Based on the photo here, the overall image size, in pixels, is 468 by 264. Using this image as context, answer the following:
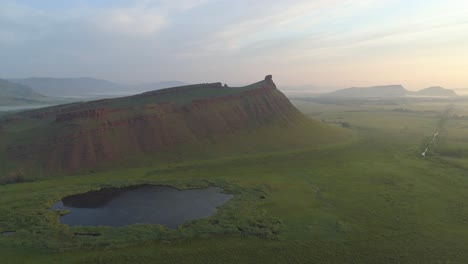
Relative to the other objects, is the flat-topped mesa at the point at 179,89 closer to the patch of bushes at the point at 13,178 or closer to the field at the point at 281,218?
the field at the point at 281,218

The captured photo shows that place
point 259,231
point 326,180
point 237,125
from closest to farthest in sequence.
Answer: point 259,231 → point 326,180 → point 237,125

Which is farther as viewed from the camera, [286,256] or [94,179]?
[94,179]

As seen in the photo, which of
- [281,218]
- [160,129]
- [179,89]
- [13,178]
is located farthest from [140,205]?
[179,89]

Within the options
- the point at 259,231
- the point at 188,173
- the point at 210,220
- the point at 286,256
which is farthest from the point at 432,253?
the point at 188,173

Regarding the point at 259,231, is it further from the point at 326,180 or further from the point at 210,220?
the point at 326,180

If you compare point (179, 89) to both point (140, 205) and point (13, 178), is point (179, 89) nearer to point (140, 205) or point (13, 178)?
point (13, 178)

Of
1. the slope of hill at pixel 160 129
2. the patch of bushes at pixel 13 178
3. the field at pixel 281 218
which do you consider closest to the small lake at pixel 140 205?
the field at pixel 281 218

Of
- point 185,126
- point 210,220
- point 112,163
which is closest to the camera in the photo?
point 210,220
